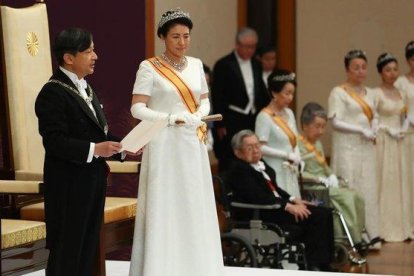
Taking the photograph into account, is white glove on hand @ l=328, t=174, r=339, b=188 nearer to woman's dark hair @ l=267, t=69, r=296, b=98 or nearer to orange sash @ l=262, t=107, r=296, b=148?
orange sash @ l=262, t=107, r=296, b=148

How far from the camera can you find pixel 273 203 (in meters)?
8.06

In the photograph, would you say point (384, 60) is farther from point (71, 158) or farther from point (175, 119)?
point (71, 158)

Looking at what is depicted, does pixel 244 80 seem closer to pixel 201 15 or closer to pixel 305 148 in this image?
pixel 201 15

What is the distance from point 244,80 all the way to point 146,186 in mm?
4253

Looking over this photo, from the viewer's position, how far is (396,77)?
33.8ft

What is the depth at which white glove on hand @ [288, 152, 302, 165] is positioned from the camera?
8.62m

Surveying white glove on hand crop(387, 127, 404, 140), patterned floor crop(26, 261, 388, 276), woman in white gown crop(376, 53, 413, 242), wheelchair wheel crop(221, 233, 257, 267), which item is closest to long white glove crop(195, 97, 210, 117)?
patterned floor crop(26, 261, 388, 276)

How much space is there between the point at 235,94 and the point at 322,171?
4.81ft

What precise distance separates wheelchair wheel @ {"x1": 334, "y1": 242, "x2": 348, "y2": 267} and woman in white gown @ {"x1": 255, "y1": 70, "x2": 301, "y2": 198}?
493mm

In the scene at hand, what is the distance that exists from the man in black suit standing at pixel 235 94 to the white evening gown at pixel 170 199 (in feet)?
13.1

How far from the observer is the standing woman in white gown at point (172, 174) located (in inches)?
243

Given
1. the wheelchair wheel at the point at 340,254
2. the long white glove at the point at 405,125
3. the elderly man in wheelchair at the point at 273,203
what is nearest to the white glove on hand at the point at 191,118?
the elderly man in wheelchair at the point at 273,203

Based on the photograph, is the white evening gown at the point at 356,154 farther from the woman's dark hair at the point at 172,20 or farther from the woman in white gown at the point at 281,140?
the woman's dark hair at the point at 172,20

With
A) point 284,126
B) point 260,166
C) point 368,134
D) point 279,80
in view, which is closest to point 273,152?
point 284,126
